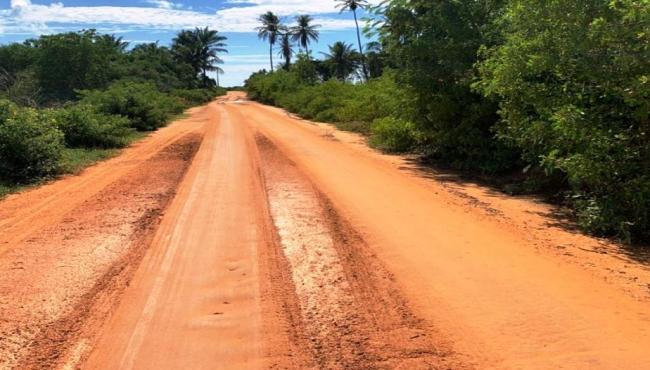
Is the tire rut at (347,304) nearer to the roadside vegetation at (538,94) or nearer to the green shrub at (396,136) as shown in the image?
the roadside vegetation at (538,94)

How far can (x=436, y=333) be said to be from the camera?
429 cm

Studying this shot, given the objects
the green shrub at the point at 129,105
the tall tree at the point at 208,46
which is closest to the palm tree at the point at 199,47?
the tall tree at the point at 208,46

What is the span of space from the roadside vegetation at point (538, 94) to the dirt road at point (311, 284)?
0.87 meters

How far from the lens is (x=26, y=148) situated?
488 inches

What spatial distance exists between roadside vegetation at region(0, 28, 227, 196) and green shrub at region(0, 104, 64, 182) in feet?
0.06

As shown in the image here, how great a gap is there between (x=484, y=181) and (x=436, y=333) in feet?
27.4

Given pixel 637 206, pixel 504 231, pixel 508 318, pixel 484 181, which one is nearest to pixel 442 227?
pixel 504 231

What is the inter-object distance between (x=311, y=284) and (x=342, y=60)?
78.0 m

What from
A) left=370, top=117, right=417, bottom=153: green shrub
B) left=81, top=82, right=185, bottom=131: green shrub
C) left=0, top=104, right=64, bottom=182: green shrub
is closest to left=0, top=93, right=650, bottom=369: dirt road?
left=0, top=104, right=64, bottom=182: green shrub

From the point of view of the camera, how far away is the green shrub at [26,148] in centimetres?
1222

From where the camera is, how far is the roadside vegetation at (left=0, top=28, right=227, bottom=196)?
12.6m

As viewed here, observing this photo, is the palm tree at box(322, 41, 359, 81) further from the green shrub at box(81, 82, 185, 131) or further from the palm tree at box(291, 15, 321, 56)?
the green shrub at box(81, 82, 185, 131)

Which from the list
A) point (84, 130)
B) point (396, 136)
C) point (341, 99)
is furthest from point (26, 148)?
point (341, 99)

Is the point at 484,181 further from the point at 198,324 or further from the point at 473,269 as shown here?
the point at 198,324
